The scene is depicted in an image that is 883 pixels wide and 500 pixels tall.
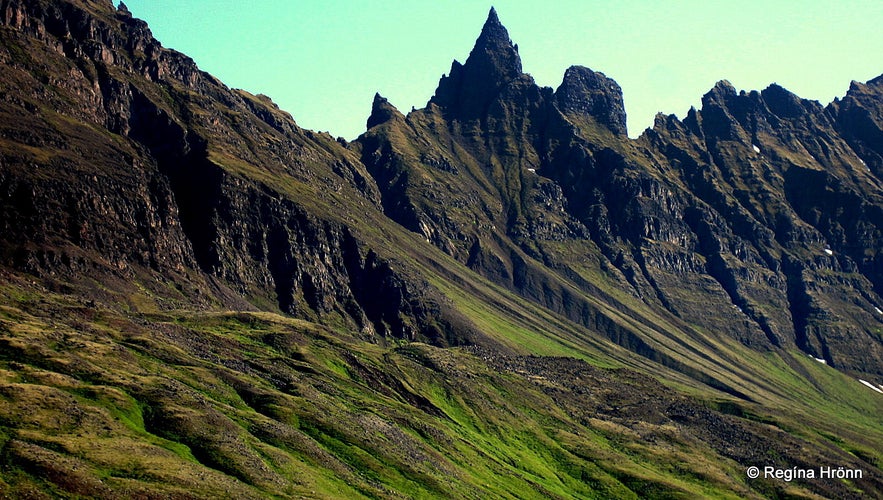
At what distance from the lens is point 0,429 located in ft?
A: 536

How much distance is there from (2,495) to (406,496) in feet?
276

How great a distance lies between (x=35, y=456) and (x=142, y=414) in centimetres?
4366

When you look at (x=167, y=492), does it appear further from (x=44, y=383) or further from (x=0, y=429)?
(x=44, y=383)

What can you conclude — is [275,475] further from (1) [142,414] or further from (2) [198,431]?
(1) [142,414]

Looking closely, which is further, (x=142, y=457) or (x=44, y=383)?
(x=44, y=383)

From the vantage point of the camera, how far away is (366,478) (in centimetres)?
19975

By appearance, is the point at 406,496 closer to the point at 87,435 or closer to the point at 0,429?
the point at 87,435

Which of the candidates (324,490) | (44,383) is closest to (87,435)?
(44,383)

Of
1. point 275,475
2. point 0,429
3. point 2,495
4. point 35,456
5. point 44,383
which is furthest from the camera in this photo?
point 44,383

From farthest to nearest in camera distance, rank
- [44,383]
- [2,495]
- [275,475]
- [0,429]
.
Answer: [44,383] < [275,475] < [0,429] < [2,495]

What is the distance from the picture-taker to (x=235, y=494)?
162m

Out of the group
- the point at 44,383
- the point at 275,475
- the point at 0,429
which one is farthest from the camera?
the point at 44,383

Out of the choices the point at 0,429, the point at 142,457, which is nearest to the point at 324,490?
the point at 142,457

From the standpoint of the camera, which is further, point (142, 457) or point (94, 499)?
point (142, 457)
